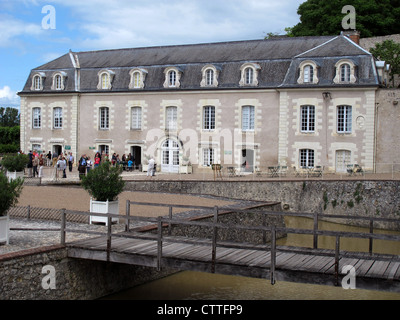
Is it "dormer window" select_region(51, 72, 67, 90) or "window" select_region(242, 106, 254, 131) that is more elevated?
"dormer window" select_region(51, 72, 67, 90)

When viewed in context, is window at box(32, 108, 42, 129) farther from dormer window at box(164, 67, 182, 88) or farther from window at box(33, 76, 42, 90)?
dormer window at box(164, 67, 182, 88)

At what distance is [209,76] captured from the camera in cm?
2819

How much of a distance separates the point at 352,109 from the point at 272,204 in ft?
31.5

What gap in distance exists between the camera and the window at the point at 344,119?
2561 centimetres

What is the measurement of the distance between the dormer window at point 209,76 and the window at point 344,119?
6.40 metres

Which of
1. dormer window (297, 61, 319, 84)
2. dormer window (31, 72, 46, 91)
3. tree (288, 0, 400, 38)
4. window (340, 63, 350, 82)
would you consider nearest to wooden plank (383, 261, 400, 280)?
window (340, 63, 350, 82)

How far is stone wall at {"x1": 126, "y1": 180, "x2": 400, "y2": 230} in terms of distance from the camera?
20422mm

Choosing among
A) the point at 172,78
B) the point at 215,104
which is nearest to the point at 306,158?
the point at 215,104

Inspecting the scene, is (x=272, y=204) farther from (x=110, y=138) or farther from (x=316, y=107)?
(x=110, y=138)

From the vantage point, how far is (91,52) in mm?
32781

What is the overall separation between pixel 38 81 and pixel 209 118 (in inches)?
431

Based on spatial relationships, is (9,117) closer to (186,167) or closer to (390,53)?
(186,167)

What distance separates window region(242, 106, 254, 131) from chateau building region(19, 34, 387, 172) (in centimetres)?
5

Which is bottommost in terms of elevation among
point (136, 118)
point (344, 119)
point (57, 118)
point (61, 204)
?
point (61, 204)
